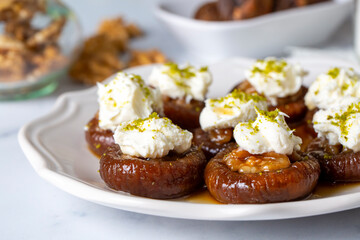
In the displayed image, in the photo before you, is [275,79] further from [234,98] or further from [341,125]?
[341,125]

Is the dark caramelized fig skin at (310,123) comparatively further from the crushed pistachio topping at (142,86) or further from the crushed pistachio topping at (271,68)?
the crushed pistachio topping at (142,86)

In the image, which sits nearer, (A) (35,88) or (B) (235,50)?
(A) (35,88)

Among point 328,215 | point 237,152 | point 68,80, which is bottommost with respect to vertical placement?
point 68,80

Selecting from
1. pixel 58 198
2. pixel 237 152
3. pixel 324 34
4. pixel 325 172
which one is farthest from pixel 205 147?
pixel 324 34

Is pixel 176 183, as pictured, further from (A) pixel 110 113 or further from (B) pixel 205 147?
(A) pixel 110 113

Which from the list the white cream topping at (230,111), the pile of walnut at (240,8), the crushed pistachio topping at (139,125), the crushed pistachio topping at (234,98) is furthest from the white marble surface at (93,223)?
the pile of walnut at (240,8)

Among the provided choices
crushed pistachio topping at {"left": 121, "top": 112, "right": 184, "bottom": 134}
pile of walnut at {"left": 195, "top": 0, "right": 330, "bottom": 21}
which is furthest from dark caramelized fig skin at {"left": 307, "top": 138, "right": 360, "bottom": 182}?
pile of walnut at {"left": 195, "top": 0, "right": 330, "bottom": 21}

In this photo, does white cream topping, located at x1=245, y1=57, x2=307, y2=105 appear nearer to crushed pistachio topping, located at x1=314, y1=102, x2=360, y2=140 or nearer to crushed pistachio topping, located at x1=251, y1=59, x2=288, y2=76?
crushed pistachio topping, located at x1=251, y1=59, x2=288, y2=76

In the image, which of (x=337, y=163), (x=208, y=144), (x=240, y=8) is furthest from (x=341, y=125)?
(x=240, y=8)
